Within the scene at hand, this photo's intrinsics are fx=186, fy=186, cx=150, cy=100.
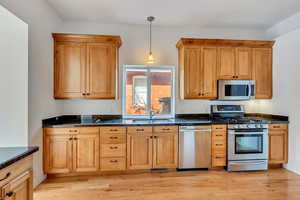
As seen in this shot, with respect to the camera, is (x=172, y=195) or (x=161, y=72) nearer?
(x=172, y=195)

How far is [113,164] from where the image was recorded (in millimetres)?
3162

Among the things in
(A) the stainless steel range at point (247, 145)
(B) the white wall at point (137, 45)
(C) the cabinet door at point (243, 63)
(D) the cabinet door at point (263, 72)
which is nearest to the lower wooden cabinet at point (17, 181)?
(B) the white wall at point (137, 45)

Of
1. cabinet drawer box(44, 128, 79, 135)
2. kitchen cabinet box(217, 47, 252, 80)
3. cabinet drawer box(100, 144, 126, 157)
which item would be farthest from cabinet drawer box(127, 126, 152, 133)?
kitchen cabinet box(217, 47, 252, 80)

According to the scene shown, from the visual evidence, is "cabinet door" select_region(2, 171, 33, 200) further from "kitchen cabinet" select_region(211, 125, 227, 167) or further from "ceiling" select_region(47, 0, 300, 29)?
"kitchen cabinet" select_region(211, 125, 227, 167)

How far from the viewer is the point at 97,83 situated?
339 centimetres

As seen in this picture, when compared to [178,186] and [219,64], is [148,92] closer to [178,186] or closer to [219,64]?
[219,64]

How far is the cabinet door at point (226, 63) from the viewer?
3.66 metres

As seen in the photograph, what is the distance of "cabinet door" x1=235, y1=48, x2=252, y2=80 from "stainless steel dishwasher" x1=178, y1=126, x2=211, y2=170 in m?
1.31

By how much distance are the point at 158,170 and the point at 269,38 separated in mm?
3671

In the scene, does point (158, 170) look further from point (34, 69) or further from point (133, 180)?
point (34, 69)

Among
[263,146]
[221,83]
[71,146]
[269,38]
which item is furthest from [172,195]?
[269,38]

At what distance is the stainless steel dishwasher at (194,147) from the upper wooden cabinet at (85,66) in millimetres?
1492

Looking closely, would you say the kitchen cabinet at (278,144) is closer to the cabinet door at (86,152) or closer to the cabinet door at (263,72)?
the cabinet door at (263,72)

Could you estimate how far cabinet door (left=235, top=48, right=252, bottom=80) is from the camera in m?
3.69
